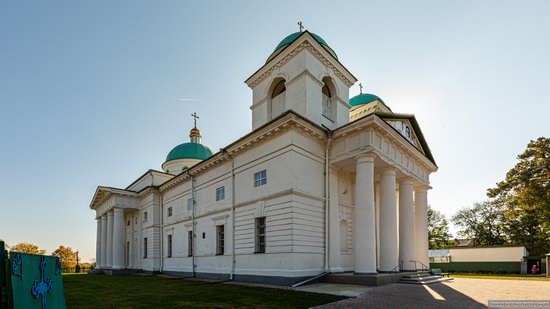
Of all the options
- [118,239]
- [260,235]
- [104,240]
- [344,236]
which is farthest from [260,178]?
[104,240]

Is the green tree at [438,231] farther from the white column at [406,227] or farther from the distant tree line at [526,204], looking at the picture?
the white column at [406,227]

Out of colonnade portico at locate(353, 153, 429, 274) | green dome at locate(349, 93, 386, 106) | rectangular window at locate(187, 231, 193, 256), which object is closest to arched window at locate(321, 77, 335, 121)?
colonnade portico at locate(353, 153, 429, 274)

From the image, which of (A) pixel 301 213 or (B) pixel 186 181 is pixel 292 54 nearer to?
(A) pixel 301 213

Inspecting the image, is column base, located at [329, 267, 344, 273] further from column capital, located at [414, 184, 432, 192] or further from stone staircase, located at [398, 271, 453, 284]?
column capital, located at [414, 184, 432, 192]

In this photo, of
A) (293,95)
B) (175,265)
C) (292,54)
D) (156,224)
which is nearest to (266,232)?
(293,95)

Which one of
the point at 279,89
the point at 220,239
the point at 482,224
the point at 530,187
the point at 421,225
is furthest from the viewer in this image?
the point at 482,224

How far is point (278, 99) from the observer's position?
21.4 metres

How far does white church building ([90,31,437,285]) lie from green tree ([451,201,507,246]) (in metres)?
36.2

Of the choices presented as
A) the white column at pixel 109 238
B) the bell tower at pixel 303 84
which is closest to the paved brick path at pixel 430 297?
the bell tower at pixel 303 84

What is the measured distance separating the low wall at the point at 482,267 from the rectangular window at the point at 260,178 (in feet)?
96.3

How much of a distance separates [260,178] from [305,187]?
8.98ft

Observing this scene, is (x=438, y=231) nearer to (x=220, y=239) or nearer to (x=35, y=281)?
(x=220, y=239)

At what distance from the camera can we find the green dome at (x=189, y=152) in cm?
3831

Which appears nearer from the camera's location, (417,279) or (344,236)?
(417,279)
